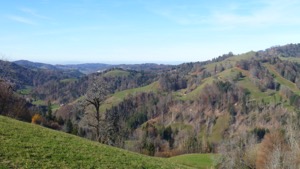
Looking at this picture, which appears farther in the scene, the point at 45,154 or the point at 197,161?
the point at 197,161

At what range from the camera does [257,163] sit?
240ft

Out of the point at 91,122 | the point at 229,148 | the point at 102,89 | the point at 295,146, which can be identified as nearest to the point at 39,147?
the point at 102,89

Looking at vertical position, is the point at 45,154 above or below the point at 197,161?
above

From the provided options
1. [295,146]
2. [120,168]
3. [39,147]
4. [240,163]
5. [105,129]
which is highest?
[39,147]

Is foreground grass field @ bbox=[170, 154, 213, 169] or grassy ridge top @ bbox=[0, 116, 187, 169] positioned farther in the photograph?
foreground grass field @ bbox=[170, 154, 213, 169]

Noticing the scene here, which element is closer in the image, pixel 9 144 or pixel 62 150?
pixel 9 144

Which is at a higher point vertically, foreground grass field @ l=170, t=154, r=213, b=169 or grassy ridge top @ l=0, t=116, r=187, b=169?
grassy ridge top @ l=0, t=116, r=187, b=169

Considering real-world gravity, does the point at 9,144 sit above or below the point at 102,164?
above

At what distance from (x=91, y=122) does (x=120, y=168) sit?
28820mm

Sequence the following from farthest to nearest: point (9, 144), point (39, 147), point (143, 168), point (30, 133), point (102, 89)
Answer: point (102, 89) < point (30, 133) < point (143, 168) < point (39, 147) < point (9, 144)

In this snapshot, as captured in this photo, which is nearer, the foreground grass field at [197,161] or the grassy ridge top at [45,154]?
the grassy ridge top at [45,154]

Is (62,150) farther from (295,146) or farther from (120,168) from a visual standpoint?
(295,146)

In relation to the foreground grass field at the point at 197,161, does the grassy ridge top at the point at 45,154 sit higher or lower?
higher

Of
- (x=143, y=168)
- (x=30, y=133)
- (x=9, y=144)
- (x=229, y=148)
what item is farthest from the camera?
(x=229, y=148)
